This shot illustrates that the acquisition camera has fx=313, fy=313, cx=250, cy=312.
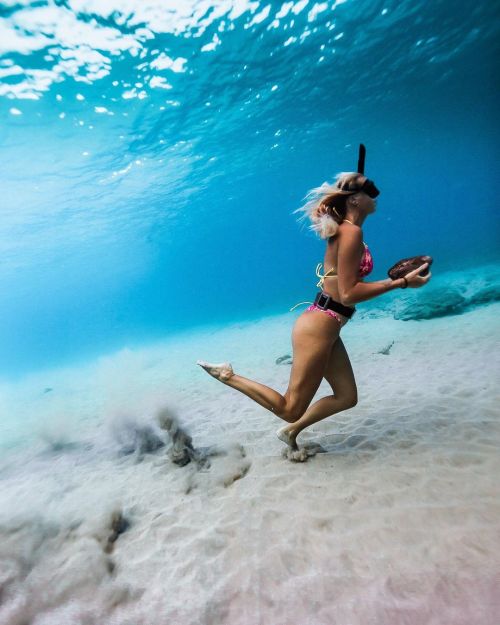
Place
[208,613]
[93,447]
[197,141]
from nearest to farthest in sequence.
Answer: [208,613], [93,447], [197,141]

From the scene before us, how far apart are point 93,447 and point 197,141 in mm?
19972

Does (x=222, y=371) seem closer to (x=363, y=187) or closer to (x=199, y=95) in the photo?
→ (x=363, y=187)

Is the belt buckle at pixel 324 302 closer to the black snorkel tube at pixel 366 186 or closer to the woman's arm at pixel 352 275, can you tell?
the woman's arm at pixel 352 275

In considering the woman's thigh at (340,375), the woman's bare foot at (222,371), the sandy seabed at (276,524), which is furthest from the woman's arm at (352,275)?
the sandy seabed at (276,524)

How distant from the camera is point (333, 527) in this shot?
2.46 metres

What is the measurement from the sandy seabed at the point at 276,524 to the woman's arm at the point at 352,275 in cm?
176

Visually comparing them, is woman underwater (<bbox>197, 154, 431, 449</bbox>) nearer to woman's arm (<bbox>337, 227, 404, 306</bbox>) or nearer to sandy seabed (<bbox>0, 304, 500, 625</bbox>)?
woman's arm (<bbox>337, 227, 404, 306</bbox>)

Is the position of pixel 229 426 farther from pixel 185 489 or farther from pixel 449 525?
pixel 449 525

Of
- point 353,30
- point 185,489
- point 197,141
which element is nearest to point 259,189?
point 197,141

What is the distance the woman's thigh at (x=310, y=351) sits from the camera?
299cm

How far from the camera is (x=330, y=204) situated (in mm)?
3008

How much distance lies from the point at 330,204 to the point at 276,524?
2892 mm

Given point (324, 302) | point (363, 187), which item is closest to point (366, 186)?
point (363, 187)

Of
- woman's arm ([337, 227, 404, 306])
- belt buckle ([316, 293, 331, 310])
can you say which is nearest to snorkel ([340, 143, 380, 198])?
woman's arm ([337, 227, 404, 306])
